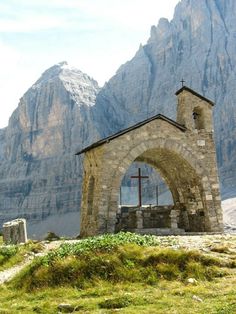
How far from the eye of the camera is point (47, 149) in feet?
466

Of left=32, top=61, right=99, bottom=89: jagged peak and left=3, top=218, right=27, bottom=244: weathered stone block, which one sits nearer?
left=3, top=218, right=27, bottom=244: weathered stone block

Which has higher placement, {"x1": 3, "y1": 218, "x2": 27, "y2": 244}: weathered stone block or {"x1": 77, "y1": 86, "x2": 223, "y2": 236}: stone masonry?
{"x1": 77, "y1": 86, "x2": 223, "y2": 236}: stone masonry

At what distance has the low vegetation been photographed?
8.37m

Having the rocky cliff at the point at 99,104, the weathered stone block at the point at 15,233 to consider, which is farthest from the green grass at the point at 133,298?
the rocky cliff at the point at 99,104

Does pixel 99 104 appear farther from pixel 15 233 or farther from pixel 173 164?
pixel 15 233

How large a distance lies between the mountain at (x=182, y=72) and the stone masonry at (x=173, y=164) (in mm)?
93314

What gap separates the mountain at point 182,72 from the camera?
418 feet

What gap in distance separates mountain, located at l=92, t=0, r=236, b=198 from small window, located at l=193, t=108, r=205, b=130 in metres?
92.8

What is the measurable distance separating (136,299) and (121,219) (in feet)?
60.3

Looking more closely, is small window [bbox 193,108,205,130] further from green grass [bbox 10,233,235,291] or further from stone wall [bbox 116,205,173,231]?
green grass [bbox 10,233,235,291]

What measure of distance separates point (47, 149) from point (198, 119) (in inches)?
4620

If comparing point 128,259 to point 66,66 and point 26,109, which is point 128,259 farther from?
point 66,66

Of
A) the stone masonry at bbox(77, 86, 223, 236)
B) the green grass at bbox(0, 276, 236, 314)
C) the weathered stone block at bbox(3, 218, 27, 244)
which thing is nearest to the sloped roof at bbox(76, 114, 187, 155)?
the stone masonry at bbox(77, 86, 223, 236)

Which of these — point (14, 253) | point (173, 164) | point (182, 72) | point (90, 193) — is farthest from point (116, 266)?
point (182, 72)
